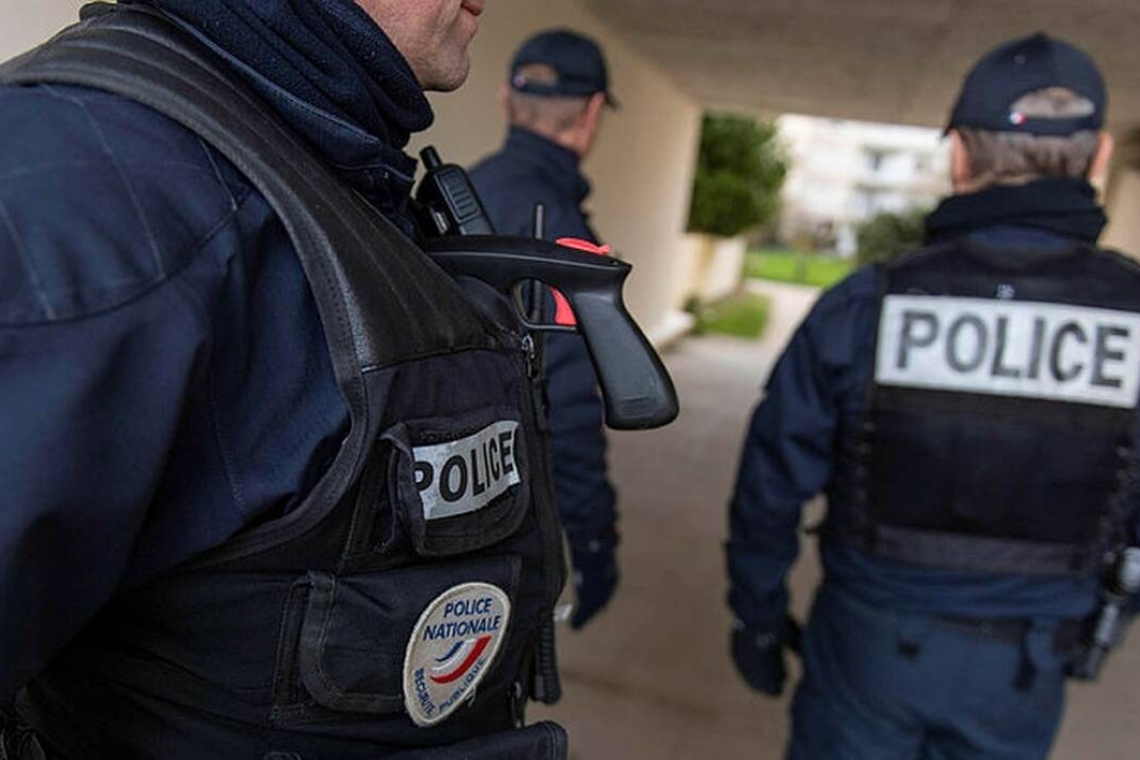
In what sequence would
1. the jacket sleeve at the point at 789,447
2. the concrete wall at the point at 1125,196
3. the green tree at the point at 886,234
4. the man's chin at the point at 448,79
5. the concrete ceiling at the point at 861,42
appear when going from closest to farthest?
the man's chin at the point at 448,79 → the jacket sleeve at the point at 789,447 → the concrete ceiling at the point at 861,42 → the concrete wall at the point at 1125,196 → the green tree at the point at 886,234

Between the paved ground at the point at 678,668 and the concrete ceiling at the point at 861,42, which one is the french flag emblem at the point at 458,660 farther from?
the concrete ceiling at the point at 861,42

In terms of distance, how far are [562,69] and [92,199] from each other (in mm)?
1673

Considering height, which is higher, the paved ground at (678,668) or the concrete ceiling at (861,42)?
the concrete ceiling at (861,42)

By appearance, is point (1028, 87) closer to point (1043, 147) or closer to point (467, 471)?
point (1043, 147)

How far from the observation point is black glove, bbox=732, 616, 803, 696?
68.2 inches

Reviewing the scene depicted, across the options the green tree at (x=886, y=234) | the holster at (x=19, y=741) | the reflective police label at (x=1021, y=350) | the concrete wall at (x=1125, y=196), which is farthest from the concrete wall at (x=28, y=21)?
the green tree at (x=886, y=234)

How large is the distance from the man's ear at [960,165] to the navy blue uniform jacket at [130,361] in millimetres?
1310

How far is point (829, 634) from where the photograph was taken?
A: 1616mm

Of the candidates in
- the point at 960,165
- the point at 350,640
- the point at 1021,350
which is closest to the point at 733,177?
the point at 960,165

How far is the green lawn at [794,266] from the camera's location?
74.6 feet

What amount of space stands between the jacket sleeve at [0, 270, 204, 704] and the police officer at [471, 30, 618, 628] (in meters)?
1.20

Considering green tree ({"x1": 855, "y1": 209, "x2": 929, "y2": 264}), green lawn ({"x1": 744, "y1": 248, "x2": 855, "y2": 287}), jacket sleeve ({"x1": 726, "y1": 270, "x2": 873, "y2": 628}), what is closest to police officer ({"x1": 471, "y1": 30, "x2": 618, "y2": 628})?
jacket sleeve ({"x1": 726, "y1": 270, "x2": 873, "y2": 628})

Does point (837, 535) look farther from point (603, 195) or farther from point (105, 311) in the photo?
point (603, 195)

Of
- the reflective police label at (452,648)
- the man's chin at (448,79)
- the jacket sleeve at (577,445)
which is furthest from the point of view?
the jacket sleeve at (577,445)
